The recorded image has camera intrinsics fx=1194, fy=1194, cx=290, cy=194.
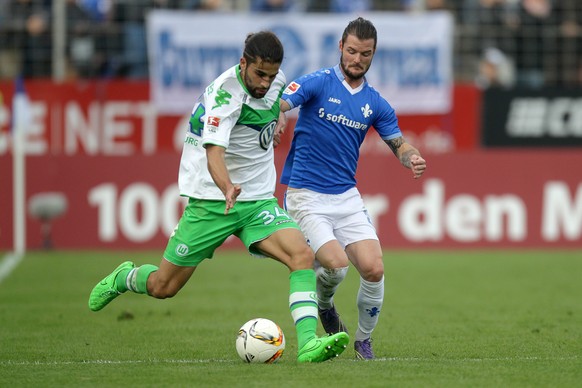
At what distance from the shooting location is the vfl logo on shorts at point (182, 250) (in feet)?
28.9

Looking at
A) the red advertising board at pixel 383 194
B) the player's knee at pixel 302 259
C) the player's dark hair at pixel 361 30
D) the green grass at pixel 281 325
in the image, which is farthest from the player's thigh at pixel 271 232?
the red advertising board at pixel 383 194

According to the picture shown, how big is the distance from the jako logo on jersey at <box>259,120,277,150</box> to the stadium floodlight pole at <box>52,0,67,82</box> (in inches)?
518

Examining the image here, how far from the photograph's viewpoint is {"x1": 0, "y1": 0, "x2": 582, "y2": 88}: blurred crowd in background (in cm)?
2141

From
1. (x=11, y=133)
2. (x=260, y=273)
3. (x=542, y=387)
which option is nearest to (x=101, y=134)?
(x=11, y=133)

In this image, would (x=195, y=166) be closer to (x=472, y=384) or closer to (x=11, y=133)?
(x=472, y=384)

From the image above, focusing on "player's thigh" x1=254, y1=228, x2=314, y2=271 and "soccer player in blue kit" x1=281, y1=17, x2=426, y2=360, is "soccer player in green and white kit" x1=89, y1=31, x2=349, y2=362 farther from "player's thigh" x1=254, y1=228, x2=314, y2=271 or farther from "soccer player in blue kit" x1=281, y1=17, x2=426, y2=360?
"soccer player in blue kit" x1=281, y1=17, x2=426, y2=360

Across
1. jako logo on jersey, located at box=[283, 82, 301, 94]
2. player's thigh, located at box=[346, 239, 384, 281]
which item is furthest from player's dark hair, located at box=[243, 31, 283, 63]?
player's thigh, located at box=[346, 239, 384, 281]

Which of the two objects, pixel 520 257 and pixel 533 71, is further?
pixel 533 71

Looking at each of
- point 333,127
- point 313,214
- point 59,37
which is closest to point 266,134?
point 333,127

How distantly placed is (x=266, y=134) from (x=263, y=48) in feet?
2.68

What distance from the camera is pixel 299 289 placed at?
8.36 metres

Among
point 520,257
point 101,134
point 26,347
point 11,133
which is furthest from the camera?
point 101,134

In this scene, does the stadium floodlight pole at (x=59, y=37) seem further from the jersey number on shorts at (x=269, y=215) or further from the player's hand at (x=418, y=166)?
the player's hand at (x=418, y=166)

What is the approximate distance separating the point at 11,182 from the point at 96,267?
3.18 m
